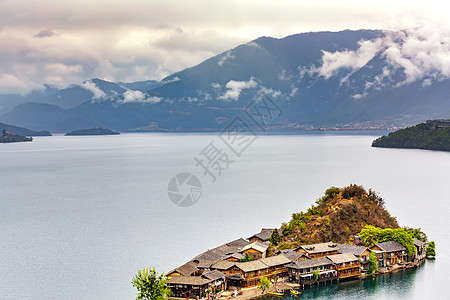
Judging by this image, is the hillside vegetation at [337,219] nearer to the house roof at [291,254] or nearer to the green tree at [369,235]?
the green tree at [369,235]

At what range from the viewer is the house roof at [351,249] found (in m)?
34.6

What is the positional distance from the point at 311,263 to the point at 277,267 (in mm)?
2204

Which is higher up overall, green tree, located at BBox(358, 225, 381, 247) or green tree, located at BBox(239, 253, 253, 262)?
green tree, located at BBox(358, 225, 381, 247)

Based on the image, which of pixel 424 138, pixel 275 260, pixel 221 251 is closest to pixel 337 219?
pixel 275 260

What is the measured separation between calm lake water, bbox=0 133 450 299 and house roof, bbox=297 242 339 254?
274 centimetres

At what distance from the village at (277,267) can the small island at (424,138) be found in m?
98.0

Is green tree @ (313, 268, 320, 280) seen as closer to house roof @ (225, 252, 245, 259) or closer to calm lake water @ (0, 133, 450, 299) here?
calm lake water @ (0, 133, 450, 299)

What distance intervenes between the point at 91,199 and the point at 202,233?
22.9 meters

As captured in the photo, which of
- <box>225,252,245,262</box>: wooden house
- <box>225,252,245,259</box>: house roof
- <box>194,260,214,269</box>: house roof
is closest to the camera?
<box>194,260,214,269</box>: house roof

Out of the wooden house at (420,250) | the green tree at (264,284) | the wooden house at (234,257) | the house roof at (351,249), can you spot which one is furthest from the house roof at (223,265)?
the wooden house at (420,250)

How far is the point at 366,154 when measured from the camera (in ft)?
392

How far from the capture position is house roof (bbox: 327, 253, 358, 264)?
3334cm

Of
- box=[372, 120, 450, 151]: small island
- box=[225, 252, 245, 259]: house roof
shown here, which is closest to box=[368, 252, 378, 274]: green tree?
box=[225, 252, 245, 259]: house roof

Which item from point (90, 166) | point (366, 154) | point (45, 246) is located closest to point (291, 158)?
point (366, 154)
